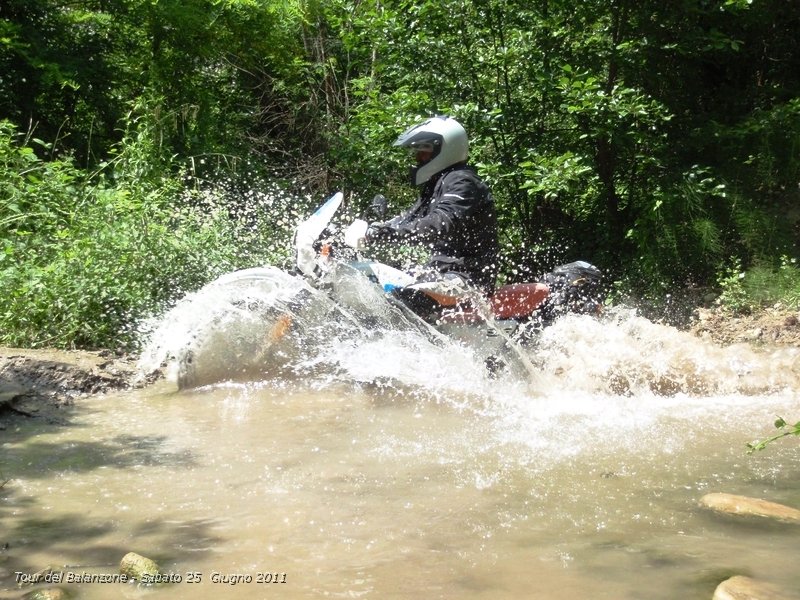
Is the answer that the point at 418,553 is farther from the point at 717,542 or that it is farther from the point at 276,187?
the point at 276,187

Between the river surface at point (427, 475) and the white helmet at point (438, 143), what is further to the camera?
the white helmet at point (438, 143)

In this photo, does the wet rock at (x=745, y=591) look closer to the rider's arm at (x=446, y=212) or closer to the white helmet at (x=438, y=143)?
the rider's arm at (x=446, y=212)

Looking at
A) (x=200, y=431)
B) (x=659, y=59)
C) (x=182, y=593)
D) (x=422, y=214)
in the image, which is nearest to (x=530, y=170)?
(x=659, y=59)

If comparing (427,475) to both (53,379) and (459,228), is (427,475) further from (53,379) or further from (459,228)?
(53,379)

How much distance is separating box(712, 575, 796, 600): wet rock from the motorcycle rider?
3386mm

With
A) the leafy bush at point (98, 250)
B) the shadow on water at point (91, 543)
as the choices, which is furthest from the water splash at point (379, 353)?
the shadow on water at point (91, 543)

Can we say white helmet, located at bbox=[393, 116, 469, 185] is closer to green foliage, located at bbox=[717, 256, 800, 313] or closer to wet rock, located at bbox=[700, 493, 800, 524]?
wet rock, located at bbox=[700, 493, 800, 524]

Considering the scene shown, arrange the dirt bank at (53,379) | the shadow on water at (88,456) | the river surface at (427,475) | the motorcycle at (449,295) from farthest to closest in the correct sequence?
1. the motorcycle at (449,295)
2. the dirt bank at (53,379)
3. the shadow on water at (88,456)
4. the river surface at (427,475)

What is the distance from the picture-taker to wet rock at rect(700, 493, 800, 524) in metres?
3.76

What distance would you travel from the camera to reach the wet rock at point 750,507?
148 inches

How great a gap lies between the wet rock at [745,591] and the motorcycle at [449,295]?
3.18 m

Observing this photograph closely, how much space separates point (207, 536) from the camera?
3.55 m

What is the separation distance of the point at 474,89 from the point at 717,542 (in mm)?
7056

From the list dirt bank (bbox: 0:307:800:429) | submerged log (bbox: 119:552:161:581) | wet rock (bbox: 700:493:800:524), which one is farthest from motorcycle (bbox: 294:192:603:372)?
submerged log (bbox: 119:552:161:581)
